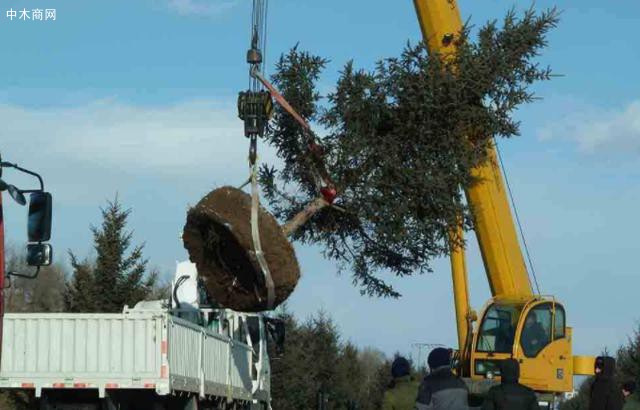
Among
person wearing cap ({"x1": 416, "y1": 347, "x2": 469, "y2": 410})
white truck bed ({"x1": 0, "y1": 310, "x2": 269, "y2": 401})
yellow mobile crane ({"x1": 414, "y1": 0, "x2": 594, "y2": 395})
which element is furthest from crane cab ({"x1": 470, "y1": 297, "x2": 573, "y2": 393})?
person wearing cap ({"x1": 416, "y1": 347, "x2": 469, "y2": 410})

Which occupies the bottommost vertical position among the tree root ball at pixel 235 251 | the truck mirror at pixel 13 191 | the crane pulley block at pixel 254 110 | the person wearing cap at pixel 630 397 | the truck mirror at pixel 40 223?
the person wearing cap at pixel 630 397

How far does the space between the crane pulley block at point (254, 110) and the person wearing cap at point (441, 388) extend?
5663mm

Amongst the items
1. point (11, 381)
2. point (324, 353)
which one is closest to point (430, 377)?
point (11, 381)

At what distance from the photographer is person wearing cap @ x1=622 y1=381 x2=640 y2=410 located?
1606 cm

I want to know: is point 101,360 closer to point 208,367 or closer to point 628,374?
point 208,367

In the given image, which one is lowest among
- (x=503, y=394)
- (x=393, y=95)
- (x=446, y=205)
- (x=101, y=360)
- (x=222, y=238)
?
(x=503, y=394)

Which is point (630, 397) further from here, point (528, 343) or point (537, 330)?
point (528, 343)

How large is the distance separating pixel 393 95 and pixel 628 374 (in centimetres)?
1151

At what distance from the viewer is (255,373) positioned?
78.2 feet

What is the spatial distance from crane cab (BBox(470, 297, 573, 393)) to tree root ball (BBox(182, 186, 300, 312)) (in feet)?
17.7

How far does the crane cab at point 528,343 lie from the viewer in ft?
70.2

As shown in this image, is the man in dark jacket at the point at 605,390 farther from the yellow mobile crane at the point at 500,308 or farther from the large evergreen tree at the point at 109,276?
the large evergreen tree at the point at 109,276

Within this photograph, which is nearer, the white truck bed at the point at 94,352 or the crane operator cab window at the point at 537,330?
the white truck bed at the point at 94,352

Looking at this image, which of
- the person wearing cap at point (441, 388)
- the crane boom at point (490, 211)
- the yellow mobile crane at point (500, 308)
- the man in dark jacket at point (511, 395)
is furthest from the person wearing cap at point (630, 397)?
the man in dark jacket at point (511, 395)
